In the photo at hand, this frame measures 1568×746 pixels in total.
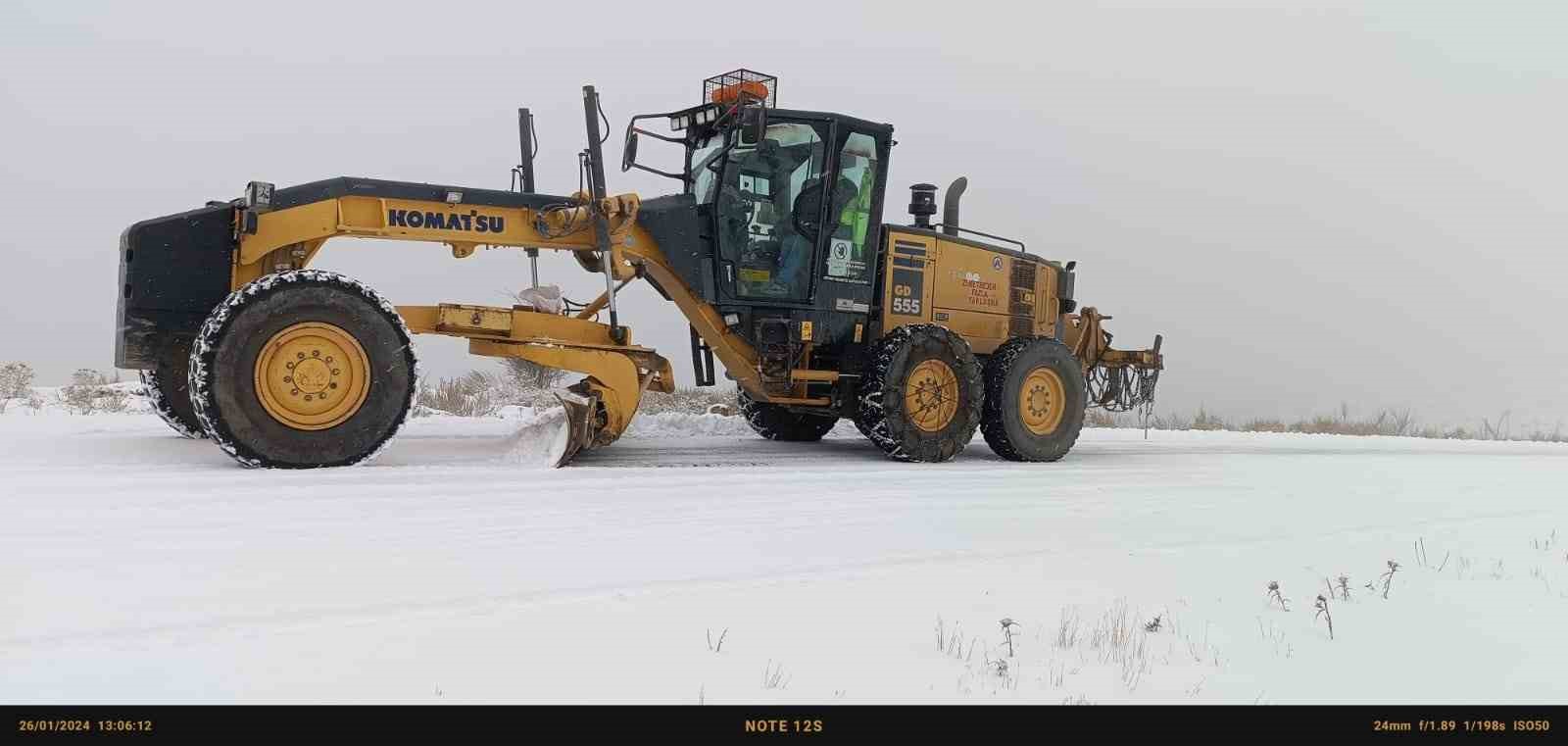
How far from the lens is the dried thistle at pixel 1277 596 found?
401cm

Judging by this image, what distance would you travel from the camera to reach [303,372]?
6.93 meters

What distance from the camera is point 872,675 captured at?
3.13 m

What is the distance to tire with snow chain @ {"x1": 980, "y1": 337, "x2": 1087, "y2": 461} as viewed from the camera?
32.7 ft

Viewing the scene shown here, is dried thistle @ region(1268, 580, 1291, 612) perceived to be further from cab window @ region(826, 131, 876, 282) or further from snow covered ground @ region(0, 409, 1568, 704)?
cab window @ region(826, 131, 876, 282)

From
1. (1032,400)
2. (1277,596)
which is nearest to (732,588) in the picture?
(1277,596)

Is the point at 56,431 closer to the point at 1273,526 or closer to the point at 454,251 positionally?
the point at 454,251

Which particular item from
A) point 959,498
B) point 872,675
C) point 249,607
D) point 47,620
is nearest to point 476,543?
point 249,607

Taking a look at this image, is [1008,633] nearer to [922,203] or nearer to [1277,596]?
[1277,596]

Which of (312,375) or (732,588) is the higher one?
(312,375)

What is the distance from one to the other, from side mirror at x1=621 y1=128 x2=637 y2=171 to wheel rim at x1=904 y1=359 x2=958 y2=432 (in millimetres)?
2663

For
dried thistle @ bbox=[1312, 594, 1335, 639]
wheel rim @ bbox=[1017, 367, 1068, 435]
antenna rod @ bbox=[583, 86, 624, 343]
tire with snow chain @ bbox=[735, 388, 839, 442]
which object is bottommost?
dried thistle @ bbox=[1312, 594, 1335, 639]

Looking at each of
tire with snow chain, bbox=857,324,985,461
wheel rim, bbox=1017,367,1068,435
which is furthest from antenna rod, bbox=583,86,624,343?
wheel rim, bbox=1017,367,1068,435

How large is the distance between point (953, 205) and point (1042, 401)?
6.31ft

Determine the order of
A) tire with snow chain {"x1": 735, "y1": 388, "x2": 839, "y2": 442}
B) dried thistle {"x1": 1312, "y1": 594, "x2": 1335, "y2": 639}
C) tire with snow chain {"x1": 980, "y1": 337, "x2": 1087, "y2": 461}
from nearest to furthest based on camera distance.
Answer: dried thistle {"x1": 1312, "y1": 594, "x2": 1335, "y2": 639} → tire with snow chain {"x1": 980, "y1": 337, "x2": 1087, "y2": 461} → tire with snow chain {"x1": 735, "y1": 388, "x2": 839, "y2": 442}
